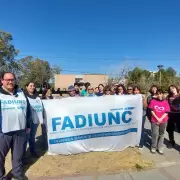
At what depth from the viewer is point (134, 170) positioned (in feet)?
14.1

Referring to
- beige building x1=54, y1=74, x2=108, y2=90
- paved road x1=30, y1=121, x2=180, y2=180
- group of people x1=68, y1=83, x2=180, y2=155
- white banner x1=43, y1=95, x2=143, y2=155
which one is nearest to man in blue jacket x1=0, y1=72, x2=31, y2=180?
paved road x1=30, y1=121, x2=180, y2=180

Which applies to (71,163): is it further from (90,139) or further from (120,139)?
(120,139)

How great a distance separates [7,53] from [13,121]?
4923 cm

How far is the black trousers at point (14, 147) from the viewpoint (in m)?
3.66

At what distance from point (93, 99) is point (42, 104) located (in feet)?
3.90

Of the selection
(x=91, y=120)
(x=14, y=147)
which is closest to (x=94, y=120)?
(x=91, y=120)

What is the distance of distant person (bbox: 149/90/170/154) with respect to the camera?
518 cm

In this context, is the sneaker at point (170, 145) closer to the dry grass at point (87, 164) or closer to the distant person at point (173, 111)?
the distant person at point (173, 111)

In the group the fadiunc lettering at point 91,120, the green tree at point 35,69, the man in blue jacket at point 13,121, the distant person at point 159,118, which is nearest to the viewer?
the man in blue jacket at point 13,121

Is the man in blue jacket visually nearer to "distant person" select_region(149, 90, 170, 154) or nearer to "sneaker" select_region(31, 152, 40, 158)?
"sneaker" select_region(31, 152, 40, 158)

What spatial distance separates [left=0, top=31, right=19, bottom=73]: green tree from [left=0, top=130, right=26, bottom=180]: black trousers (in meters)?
45.1

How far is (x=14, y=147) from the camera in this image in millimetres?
3816

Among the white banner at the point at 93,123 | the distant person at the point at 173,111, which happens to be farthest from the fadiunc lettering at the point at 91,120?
the distant person at the point at 173,111

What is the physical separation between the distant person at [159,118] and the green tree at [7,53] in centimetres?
4486
